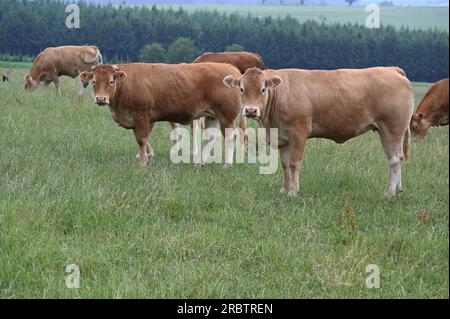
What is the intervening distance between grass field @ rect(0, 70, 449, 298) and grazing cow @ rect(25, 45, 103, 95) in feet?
39.0

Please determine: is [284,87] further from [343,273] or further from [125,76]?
[343,273]

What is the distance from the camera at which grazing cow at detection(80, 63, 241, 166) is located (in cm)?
1002

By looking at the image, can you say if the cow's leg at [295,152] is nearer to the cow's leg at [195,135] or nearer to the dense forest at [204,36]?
the cow's leg at [195,135]

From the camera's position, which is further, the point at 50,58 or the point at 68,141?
the point at 50,58

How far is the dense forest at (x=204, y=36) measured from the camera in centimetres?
4756

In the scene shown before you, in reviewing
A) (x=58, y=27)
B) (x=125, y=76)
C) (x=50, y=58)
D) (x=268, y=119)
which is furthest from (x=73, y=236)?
(x=58, y=27)

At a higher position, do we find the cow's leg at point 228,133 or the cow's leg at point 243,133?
the cow's leg at point 228,133

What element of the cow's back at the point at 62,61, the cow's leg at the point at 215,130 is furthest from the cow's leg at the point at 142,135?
the cow's back at the point at 62,61

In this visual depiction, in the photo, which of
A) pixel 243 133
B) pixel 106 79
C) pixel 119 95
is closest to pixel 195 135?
pixel 243 133

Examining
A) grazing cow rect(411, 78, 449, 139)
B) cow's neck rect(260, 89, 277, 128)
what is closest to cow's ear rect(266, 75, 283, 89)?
cow's neck rect(260, 89, 277, 128)

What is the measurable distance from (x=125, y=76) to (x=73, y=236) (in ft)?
14.3

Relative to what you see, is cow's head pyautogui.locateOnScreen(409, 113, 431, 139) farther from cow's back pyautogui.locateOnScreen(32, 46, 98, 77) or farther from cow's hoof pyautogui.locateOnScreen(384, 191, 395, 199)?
cow's back pyautogui.locateOnScreen(32, 46, 98, 77)

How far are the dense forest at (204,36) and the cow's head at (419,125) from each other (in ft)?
96.2

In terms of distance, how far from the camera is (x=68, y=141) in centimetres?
1124
